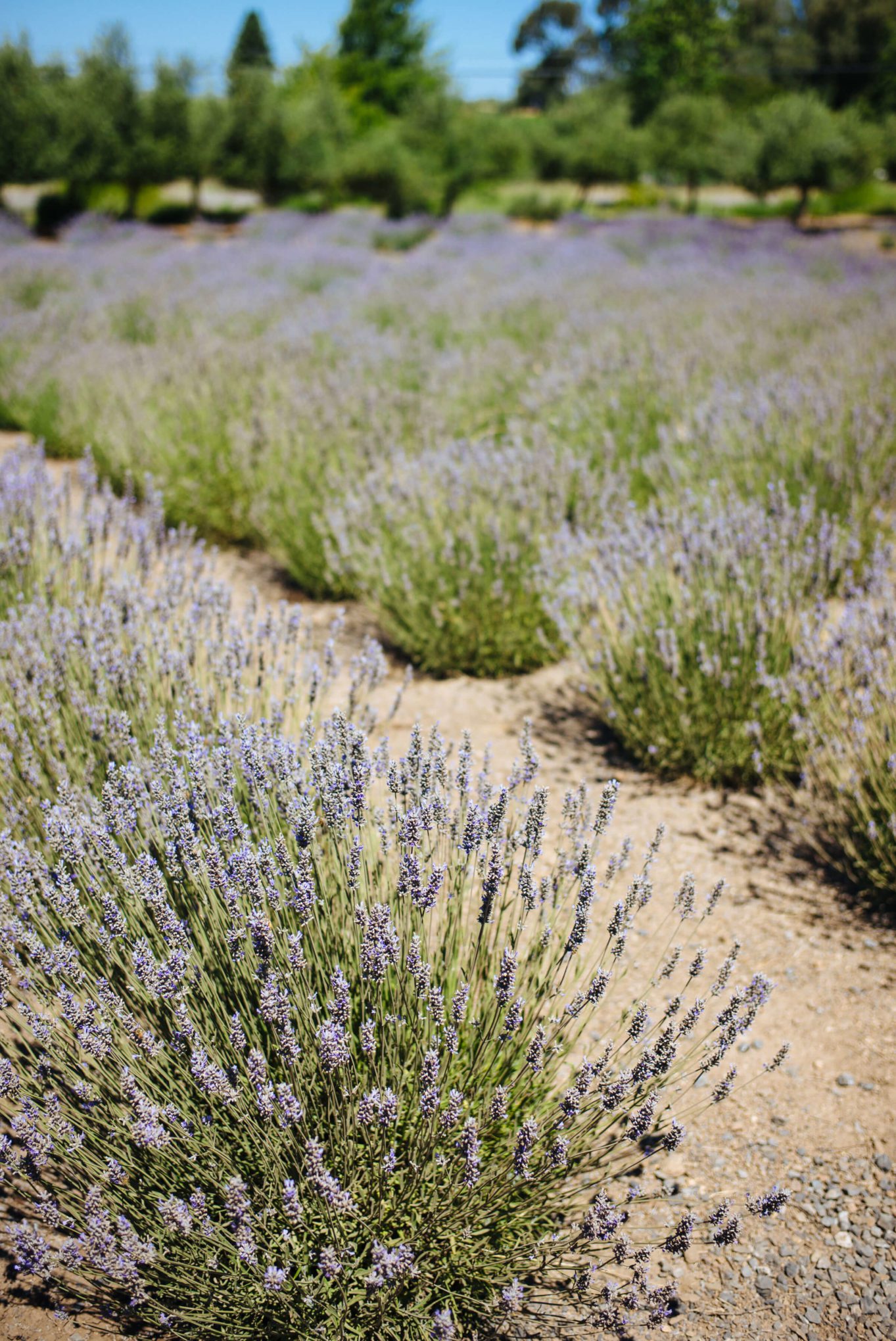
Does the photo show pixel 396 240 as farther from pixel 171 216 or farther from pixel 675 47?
pixel 675 47

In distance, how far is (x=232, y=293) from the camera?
31.7ft

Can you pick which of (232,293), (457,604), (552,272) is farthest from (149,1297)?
(552,272)

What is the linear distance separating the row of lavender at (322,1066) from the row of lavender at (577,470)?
1.36 m

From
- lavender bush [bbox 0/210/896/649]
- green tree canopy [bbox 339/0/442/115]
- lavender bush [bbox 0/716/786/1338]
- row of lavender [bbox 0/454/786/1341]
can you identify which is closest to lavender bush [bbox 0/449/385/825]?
row of lavender [bbox 0/454/786/1341]

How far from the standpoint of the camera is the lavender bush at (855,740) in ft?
8.30

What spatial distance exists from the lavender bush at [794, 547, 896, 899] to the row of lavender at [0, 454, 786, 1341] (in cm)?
97

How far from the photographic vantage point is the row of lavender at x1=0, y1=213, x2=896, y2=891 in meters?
3.04

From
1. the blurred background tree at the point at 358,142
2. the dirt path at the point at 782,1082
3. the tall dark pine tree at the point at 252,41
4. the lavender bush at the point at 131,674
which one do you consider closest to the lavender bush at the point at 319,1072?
the dirt path at the point at 782,1082

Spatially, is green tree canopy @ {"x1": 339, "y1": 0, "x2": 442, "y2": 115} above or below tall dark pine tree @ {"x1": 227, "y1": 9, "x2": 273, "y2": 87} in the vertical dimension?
below

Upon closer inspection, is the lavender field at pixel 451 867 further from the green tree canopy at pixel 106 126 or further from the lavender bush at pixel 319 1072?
the green tree canopy at pixel 106 126

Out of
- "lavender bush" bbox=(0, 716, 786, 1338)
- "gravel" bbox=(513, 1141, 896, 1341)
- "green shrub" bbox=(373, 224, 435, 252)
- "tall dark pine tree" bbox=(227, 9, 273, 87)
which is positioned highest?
"tall dark pine tree" bbox=(227, 9, 273, 87)

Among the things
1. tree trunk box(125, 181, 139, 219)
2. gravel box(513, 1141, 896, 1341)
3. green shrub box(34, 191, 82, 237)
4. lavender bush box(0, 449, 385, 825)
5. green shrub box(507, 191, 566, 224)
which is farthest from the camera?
green shrub box(507, 191, 566, 224)

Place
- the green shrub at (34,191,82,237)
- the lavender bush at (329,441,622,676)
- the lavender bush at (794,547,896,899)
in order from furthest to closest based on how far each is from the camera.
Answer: the green shrub at (34,191,82,237) → the lavender bush at (329,441,622,676) → the lavender bush at (794,547,896,899)

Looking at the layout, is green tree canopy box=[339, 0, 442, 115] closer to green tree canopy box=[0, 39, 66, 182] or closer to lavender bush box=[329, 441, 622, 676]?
green tree canopy box=[0, 39, 66, 182]
